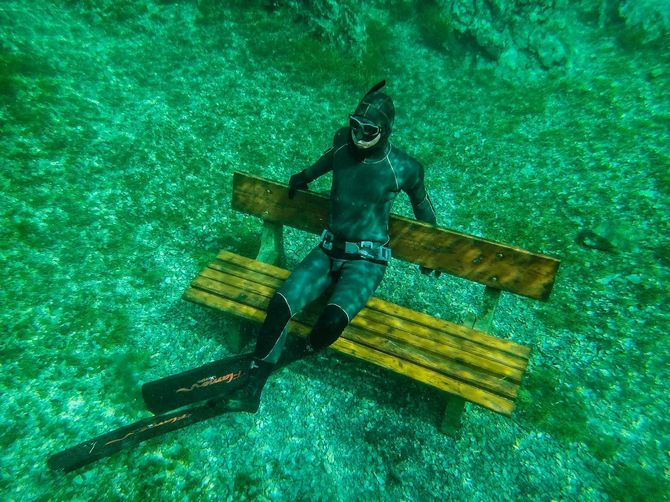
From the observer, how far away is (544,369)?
6344mm

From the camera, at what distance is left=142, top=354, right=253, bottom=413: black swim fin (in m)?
4.88

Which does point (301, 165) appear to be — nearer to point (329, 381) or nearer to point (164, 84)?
point (164, 84)

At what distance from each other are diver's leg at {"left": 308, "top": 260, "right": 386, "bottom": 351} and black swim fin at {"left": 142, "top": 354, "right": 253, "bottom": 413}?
1.09 meters

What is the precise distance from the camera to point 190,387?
194 inches

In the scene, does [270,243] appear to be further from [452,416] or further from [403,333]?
[452,416]

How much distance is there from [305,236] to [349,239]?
3.16m

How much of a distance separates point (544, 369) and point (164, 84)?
11.1 m

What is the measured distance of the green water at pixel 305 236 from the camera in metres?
4.90

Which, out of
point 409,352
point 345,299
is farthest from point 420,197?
point 409,352

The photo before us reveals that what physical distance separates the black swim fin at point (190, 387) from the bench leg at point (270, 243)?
215 centimetres

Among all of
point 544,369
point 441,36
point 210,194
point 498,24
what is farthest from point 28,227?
point 498,24

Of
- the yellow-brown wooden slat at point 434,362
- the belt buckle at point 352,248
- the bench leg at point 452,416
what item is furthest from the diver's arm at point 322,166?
the bench leg at point 452,416

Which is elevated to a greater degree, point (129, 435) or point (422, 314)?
point (422, 314)

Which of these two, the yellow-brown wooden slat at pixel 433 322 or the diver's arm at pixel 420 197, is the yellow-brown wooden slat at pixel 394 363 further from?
the diver's arm at pixel 420 197
